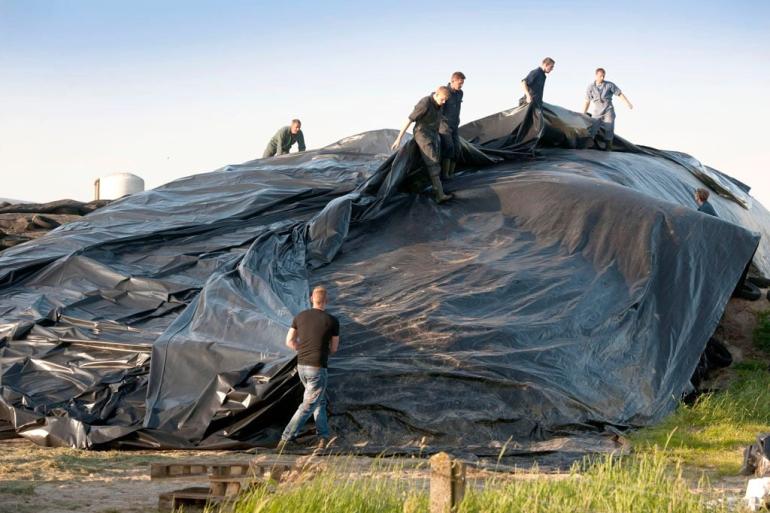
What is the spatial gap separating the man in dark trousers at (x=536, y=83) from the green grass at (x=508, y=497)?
9.81 metres

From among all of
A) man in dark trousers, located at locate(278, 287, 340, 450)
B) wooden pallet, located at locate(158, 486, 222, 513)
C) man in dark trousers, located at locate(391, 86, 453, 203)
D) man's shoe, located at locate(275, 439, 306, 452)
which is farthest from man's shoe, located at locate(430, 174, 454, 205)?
wooden pallet, located at locate(158, 486, 222, 513)

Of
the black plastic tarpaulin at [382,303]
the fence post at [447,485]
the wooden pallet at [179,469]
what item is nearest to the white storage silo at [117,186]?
the black plastic tarpaulin at [382,303]

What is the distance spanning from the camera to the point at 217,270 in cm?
1270

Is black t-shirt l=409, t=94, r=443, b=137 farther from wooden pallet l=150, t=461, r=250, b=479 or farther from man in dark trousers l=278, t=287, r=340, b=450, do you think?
wooden pallet l=150, t=461, r=250, b=479

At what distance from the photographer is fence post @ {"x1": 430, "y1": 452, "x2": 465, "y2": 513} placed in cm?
618

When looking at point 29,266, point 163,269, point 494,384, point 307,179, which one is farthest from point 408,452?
point 307,179

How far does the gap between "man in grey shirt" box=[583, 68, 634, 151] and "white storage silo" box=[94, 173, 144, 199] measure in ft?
33.2

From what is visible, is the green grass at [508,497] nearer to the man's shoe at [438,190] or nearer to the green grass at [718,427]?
the green grass at [718,427]

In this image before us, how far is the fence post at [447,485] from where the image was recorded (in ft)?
20.3

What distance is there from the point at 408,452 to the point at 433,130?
5.25m

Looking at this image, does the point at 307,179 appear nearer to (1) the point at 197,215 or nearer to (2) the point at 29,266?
(1) the point at 197,215

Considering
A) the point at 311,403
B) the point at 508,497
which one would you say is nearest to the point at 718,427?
the point at 311,403

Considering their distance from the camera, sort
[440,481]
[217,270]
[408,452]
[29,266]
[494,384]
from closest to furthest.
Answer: [440,481]
[408,452]
[494,384]
[217,270]
[29,266]

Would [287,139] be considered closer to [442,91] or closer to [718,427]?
[442,91]
